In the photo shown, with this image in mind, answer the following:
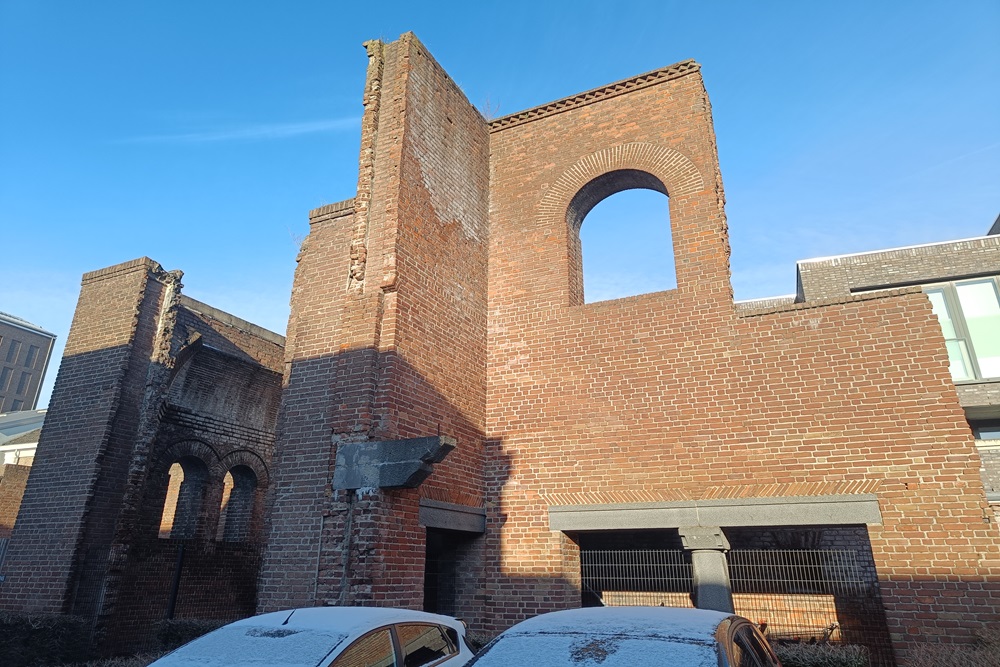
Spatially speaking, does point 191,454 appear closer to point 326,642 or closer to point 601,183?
point 601,183

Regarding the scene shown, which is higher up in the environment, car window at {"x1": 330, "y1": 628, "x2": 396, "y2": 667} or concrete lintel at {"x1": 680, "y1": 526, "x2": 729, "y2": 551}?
concrete lintel at {"x1": 680, "y1": 526, "x2": 729, "y2": 551}

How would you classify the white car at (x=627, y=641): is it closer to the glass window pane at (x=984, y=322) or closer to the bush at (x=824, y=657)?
the bush at (x=824, y=657)

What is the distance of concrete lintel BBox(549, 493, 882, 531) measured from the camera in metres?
7.85

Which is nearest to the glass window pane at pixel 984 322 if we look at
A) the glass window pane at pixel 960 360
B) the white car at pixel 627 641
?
the glass window pane at pixel 960 360

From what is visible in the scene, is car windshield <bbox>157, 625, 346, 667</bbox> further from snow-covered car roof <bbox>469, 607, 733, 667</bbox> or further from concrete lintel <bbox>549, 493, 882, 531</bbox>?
concrete lintel <bbox>549, 493, 882, 531</bbox>

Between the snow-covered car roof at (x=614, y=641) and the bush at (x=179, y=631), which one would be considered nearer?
the snow-covered car roof at (x=614, y=641)

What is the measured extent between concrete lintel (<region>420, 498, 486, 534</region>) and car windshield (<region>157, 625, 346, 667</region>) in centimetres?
408

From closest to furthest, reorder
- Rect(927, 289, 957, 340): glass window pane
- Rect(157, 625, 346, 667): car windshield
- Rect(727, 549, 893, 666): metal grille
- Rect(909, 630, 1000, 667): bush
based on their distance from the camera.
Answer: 1. Rect(157, 625, 346, 667): car windshield
2. Rect(909, 630, 1000, 667): bush
3. Rect(727, 549, 893, 666): metal grille
4. Rect(927, 289, 957, 340): glass window pane

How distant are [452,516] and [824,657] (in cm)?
487

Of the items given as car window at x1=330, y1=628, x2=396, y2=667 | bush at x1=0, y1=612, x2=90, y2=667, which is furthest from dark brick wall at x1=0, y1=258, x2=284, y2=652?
car window at x1=330, y1=628, x2=396, y2=667

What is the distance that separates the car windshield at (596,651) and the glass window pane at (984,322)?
17008 mm

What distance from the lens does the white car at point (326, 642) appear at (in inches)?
155

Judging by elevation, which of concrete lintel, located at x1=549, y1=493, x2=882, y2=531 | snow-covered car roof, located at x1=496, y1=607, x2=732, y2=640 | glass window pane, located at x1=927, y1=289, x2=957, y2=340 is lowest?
snow-covered car roof, located at x1=496, y1=607, x2=732, y2=640

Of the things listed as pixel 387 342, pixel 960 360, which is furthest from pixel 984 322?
pixel 387 342
